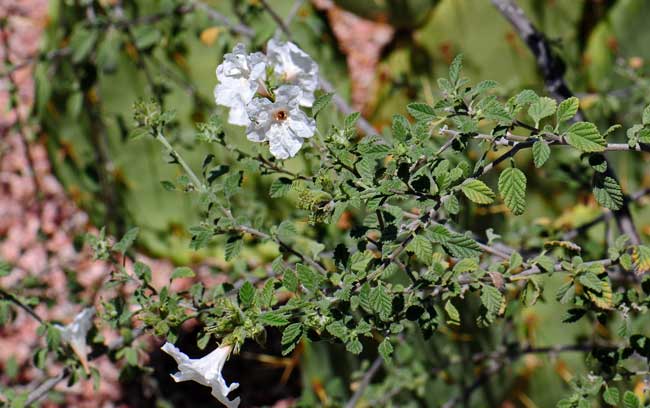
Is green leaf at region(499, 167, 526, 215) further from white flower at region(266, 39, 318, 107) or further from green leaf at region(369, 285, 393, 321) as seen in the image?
white flower at region(266, 39, 318, 107)

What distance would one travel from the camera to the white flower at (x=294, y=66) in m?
1.16

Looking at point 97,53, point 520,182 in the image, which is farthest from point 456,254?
point 97,53

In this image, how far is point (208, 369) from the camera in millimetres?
1031

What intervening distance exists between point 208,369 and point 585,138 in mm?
580

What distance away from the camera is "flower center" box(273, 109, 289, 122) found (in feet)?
3.37

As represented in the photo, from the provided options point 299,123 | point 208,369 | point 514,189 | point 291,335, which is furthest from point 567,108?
point 208,369

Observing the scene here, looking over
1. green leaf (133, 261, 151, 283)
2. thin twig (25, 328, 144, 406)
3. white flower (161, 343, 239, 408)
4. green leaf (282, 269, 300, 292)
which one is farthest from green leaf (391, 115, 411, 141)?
thin twig (25, 328, 144, 406)

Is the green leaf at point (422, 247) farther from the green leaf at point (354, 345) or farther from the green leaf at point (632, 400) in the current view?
the green leaf at point (632, 400)

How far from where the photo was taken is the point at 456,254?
41.4 inches

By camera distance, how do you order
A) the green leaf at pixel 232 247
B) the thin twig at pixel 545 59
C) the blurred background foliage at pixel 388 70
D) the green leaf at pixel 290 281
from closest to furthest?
the green leaf at pixel 290 281
the green leaf at pixel 232 247
the thin twig at pixel 545 59
the blurred background foliage at pixel 388 70

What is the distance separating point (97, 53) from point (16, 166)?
130 centimetres

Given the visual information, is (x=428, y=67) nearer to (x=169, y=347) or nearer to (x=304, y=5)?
(x=304, y=5)

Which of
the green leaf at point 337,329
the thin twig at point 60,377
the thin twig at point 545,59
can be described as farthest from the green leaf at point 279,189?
the thin twig at point 545,59

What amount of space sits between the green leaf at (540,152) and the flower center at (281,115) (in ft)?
1.08
